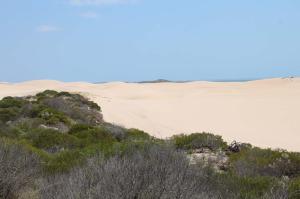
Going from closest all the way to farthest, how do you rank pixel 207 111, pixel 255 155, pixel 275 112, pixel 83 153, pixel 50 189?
1. pixel 50 189
2. pixel 83 153
3. pixel 255 155
4. pixel 275 112
5. pixel 207 111

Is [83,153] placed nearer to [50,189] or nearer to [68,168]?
[68,168]

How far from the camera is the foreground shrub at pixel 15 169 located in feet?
19.1

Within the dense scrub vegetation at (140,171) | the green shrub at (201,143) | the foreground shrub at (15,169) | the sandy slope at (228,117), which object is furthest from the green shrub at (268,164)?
the sandy slope at (228,117)

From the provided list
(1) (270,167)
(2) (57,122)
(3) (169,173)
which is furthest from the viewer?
(2) (57,122)

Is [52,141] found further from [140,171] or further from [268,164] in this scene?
[140,171]

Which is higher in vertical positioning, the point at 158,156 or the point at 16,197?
the point at 158,156

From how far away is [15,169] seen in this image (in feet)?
20.4

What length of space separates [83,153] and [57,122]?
9.07 m

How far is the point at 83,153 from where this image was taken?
25.5ft

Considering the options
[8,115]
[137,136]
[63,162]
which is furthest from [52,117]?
[63,162]

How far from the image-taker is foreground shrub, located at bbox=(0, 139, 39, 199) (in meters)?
5.81

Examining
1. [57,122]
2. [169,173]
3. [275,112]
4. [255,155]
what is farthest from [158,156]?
[275,112]

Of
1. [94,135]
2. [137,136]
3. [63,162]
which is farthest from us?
[137,136]

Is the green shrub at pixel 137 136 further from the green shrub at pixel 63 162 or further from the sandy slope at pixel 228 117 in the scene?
the sandy slope at pixel 228 117
